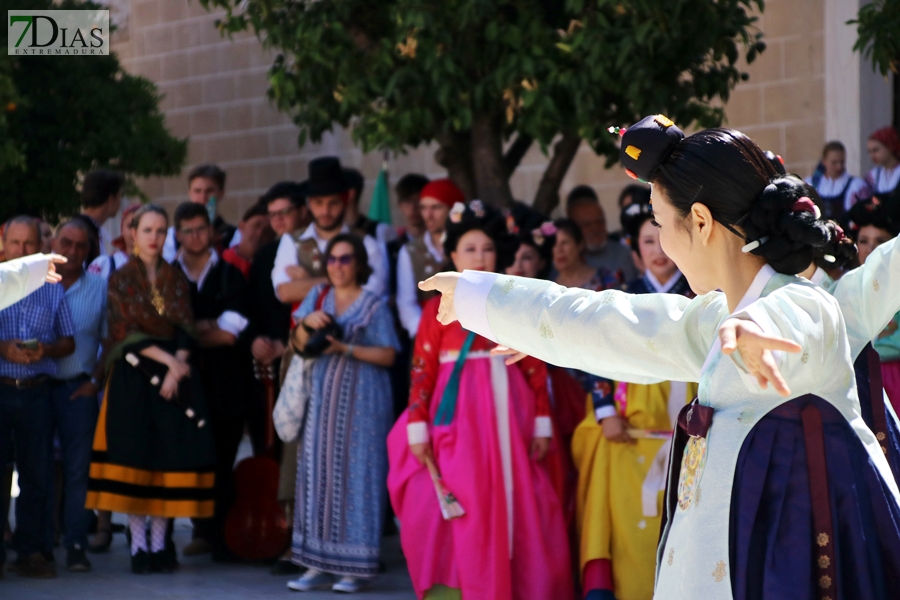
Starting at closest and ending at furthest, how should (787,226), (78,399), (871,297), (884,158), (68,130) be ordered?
1. (787,226)
2. (871,297)
3. (78,399)
4. (884,158)
5. (68,130)

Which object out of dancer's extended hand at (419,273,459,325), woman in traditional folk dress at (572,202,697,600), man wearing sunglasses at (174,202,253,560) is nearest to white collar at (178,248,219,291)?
man wearing sunglasses at (174,202,253,560)

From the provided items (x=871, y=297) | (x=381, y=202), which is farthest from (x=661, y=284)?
(x=381, y=202)

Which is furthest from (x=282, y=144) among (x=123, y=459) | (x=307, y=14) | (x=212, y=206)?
(x=123, y=459)

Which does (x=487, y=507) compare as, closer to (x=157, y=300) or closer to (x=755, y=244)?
(x=157, y=300)

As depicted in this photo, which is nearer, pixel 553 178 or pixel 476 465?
pixel 476 465

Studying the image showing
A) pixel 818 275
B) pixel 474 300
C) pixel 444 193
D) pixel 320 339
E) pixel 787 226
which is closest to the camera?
pixel 787 226

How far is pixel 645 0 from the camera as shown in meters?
4.68

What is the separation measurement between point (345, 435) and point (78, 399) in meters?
1.25

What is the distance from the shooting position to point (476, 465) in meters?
4.34

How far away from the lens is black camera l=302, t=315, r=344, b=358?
477 centimetres

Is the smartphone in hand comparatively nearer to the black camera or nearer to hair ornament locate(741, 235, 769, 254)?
the black camera

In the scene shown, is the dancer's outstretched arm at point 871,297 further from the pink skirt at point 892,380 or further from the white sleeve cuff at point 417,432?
the white sleeve cuff at point 417,432

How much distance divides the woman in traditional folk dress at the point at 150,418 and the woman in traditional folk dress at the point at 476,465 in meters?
0.99

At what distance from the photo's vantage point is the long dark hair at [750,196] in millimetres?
1945
